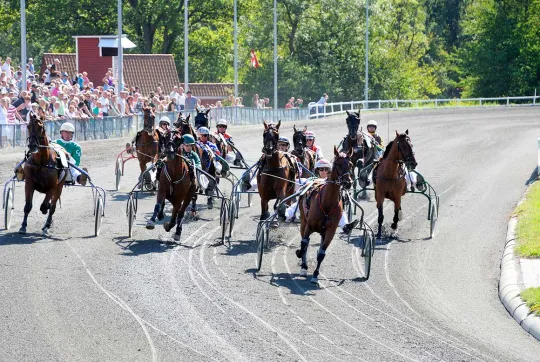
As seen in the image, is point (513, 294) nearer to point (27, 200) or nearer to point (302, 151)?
point (302, 151)

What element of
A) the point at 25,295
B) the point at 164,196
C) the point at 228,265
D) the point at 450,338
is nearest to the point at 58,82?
the point at 164,196

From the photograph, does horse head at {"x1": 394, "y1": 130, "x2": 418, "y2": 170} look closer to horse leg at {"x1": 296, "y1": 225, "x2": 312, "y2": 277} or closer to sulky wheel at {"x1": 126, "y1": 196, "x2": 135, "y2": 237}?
horse leg at {"x1": 296, "y1": 225, "x2": 312, "y2": 277}

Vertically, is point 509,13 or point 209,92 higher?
point 509,13

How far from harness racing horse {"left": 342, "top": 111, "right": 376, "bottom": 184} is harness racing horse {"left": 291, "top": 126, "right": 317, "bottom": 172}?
4.35 ft

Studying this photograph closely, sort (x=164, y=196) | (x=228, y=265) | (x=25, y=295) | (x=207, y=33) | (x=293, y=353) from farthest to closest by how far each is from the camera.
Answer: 1. (x=207, y=33)
2. (x=164, y=196)
3. (x=228, y=265)
4. (x=25, y=295)
5. (x=293, y=353)

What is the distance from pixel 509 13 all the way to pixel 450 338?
6492 centimetres

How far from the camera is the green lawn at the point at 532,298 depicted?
13008mm

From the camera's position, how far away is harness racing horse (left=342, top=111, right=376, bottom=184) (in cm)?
2197

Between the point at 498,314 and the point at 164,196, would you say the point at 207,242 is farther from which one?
the point at 498,314

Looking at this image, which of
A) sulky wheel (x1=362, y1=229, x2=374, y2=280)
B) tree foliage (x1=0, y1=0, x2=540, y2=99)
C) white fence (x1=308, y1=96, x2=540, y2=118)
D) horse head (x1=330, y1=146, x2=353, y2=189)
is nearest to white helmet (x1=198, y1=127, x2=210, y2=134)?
sulky wheel (x1=362, y1=229, x2=374, y2=280)

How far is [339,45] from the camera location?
74.6 meters

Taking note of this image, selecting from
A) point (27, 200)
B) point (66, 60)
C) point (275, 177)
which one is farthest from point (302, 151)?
point (66, 60)

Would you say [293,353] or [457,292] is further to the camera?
[457,292]

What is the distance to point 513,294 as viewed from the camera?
14.1 meters
